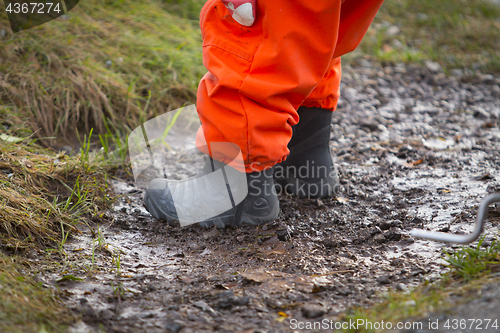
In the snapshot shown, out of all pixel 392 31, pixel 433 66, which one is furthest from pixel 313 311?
pixel 392 31

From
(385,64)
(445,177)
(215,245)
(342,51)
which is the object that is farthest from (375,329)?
(385,64)

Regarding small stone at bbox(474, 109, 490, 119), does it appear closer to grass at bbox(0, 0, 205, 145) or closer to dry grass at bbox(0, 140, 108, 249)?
grass at bbox(0, 0, 205, 145)

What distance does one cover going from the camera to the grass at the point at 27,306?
3.22 feet

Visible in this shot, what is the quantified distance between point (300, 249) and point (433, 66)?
2.83m

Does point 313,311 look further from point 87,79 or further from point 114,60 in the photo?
point 114,60

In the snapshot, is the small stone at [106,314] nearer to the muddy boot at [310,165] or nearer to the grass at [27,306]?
the grass at [27,306]

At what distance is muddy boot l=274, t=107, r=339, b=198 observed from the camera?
1.91m

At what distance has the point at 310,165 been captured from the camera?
6.46ft

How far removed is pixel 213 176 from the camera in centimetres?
171

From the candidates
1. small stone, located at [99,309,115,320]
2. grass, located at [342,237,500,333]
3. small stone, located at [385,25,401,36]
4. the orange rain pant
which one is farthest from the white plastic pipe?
small stone, located at [385,25,401,36]

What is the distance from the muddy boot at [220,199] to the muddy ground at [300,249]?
0.16 feet

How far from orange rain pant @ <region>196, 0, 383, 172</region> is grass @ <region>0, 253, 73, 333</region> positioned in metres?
0.77

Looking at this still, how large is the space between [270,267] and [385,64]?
289cm

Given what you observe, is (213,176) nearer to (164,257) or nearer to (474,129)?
(164,257)
